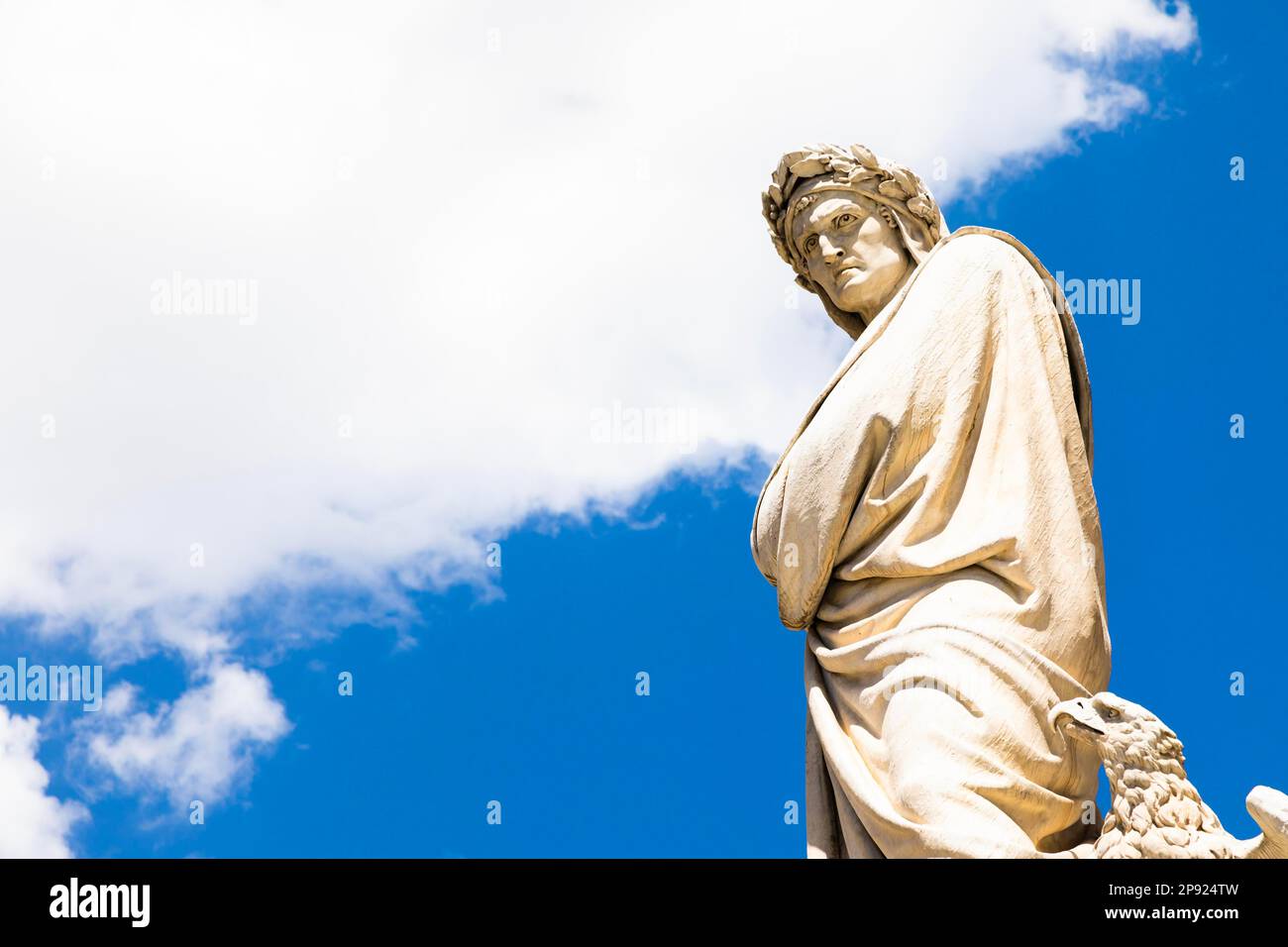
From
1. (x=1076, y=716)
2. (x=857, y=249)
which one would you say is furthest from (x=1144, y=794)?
(x=857, y=249)

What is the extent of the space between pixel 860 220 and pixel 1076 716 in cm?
312

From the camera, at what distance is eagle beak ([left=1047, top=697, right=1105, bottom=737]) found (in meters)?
7.56

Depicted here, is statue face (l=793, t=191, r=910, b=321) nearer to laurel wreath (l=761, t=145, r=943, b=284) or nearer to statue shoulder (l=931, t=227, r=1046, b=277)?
laurel wreath (l=761, t=145, r=943, b=284)

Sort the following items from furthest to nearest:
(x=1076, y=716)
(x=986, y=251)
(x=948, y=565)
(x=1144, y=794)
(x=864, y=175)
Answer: (x=864, y=175) → (x=986, y=251) → (x=948, y=565) → (x=1076, y=716) → (x=1144, y=794)

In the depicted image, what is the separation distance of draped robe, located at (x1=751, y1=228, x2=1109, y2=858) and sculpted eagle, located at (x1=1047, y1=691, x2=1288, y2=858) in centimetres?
28

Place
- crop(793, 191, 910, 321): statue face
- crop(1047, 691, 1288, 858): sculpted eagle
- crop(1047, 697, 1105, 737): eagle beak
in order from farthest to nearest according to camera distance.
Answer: crop(793, 191, 910, 321): statue face, crop(1047, 697, 1105, 737): eagle beak, crop(1047, 691, 1288, 858): sculpted eagle

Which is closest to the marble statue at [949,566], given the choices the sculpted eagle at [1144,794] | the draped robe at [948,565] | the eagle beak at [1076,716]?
A: the draped robe at [948,565]

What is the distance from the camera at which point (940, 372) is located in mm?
8633

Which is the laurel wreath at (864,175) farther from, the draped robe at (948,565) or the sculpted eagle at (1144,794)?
the sculpted eagle at (1144,794)

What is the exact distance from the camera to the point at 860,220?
9609 millimetres

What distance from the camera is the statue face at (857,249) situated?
9555 millimetres

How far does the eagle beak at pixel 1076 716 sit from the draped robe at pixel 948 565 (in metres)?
0.11

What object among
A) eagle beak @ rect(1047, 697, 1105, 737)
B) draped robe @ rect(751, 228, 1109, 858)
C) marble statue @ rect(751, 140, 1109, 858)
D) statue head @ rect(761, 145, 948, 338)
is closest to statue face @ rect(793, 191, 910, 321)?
statue head @ rect(761, 145, 948, 338)

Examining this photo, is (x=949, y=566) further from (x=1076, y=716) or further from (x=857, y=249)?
(x=857, y=249)
